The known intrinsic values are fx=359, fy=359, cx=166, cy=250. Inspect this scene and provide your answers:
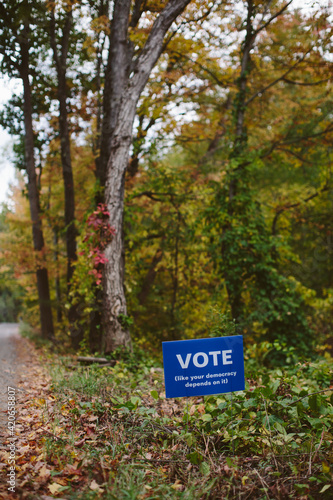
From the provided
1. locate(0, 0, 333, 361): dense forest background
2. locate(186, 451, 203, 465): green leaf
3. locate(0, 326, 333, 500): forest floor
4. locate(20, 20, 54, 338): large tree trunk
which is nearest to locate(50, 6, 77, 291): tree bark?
locate(0, 0, 333, 361): dense forest background

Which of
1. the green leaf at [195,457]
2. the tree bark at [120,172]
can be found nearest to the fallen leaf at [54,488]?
A: the green leaf at [195,457]

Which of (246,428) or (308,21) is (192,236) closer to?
(308,21)

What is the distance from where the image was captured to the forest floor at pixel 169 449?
2393mm

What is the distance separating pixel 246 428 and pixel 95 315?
4521 millimetres

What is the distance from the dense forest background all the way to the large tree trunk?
5cm

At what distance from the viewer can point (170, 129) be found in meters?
9.80

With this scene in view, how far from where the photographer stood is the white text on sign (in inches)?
118

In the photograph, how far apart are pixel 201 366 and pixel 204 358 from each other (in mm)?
70

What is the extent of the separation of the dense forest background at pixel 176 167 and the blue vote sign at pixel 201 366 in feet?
1.44

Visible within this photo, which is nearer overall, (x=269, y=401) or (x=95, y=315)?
(x=269, y=401)

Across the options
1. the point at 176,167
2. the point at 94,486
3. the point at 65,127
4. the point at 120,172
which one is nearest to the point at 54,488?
the point at 94,486

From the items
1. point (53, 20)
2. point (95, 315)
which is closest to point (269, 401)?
point (95, 315)

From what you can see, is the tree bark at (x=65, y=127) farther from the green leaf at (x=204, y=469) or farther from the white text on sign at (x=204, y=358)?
the green leaf at (x=204, y=469)

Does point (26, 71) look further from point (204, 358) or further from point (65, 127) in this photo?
point (204, 358)
